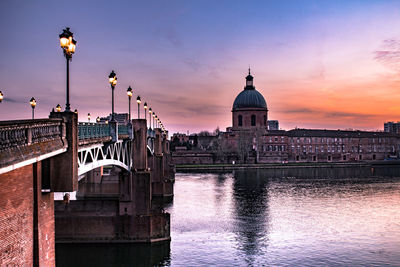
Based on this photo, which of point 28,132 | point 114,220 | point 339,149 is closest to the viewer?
point 28,132

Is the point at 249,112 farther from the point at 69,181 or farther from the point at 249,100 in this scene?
the point at 69,181

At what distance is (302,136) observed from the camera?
138 meters

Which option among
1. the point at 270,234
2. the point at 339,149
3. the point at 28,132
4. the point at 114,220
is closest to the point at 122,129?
the point at 114,220

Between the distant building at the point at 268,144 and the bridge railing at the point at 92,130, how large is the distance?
105m

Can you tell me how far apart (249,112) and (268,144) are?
11915 mm

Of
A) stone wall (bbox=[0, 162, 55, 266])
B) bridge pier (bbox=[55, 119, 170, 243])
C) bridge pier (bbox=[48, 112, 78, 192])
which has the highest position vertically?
bridge pier (bbox=[48, 112, 78, 192])

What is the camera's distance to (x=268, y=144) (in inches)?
5226

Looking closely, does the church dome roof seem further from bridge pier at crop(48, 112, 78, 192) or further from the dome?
bridge pier at crop(48, 112, 78, 192)

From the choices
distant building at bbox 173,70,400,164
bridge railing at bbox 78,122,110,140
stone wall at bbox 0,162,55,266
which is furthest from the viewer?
distant building at bbox 173,70,400,164

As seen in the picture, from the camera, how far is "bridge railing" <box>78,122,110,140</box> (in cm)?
1780

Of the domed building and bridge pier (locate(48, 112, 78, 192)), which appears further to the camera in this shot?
the domed building

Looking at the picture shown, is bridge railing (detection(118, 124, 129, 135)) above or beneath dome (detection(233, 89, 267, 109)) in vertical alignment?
beneath

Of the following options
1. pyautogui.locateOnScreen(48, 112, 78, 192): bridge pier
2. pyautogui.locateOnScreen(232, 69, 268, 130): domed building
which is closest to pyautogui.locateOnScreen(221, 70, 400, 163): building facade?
pyautogui.locateOnScreen(232, 69, 268, 130): domed building

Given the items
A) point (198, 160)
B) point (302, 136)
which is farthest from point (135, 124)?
point (302, 136)
